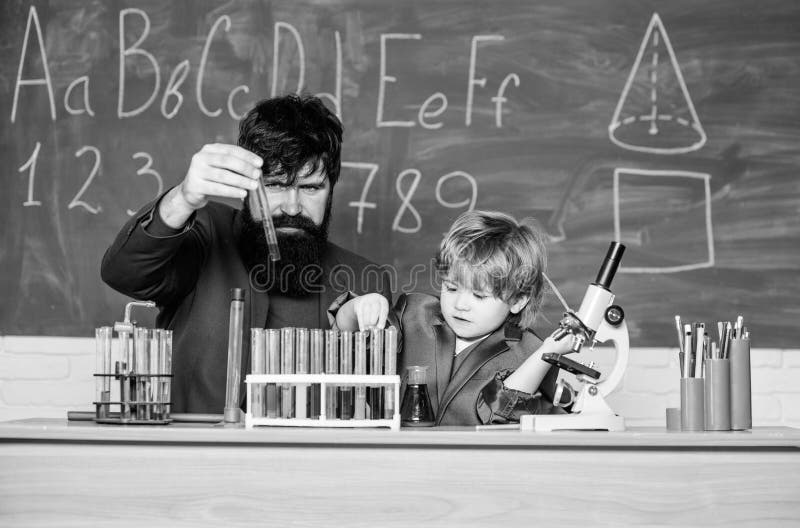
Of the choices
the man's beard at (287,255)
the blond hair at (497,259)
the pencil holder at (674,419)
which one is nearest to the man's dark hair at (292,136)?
the man's beard at (287,255)

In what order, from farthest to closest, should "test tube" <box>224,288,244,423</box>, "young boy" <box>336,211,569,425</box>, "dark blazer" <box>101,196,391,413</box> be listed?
"dark blazer" <box>101,196,391,413</box>
"young boy" <box>336,211,569,425</box>
"test tube" <box>224,288,244,423</box>

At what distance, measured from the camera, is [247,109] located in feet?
8.76

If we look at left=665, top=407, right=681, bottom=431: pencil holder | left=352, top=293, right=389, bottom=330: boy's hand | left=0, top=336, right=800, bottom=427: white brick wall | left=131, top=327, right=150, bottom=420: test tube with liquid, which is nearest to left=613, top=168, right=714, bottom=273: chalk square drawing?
left=0, top=336, right=800, bottom=427: white brick wall

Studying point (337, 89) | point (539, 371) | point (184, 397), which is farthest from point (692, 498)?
point (337, 89)

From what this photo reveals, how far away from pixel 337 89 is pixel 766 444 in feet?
5.40

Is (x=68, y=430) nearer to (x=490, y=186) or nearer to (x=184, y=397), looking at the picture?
(x=184, y=397)

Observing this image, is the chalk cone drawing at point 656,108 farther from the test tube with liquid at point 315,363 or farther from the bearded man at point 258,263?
the test tube with liquid at point 315,363

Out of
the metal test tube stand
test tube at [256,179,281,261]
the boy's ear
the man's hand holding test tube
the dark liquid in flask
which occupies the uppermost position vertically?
the man's hand holding test tube

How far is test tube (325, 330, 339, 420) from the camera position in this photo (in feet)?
4.75

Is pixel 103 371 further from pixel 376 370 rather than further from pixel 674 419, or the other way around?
pixel 674 419

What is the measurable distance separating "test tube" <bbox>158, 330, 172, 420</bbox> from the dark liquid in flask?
37cm

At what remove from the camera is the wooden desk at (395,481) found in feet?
4.35

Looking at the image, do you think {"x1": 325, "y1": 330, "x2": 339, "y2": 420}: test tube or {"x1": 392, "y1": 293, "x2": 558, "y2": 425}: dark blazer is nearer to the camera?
{"x1": 325, "y1": 330, "x2": 339, "y2": 420}: test tube

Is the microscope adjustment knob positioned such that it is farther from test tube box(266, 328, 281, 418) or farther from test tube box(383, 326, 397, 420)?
test tube box(266, 328, 281, 418)
